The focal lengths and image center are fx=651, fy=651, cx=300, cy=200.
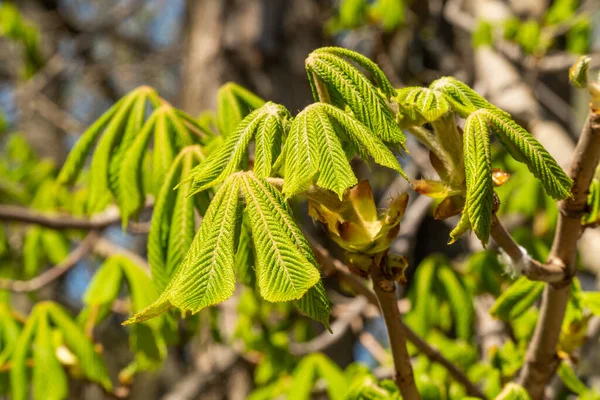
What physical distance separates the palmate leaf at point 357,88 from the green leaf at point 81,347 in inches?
34.7

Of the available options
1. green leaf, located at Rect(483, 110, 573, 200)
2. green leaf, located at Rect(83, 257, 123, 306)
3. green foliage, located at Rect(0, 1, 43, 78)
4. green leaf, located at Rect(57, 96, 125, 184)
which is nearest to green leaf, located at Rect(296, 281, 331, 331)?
green leaf, located at Rect(483, 110, 573, 200)

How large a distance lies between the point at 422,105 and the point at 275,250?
19 centimetres

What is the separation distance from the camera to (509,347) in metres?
1.14

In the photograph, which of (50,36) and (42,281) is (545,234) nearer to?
(42,281)

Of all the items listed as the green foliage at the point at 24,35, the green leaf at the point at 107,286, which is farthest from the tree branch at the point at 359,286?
the green foliage at the point at 24,35

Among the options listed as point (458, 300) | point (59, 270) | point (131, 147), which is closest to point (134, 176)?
point (131, 147)

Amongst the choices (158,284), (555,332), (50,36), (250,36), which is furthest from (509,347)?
(50,36)

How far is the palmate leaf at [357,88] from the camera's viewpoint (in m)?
0.58

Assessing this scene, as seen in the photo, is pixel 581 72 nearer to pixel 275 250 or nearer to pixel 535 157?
pixel 535 157

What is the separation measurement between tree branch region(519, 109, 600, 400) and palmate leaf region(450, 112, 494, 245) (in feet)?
0.45

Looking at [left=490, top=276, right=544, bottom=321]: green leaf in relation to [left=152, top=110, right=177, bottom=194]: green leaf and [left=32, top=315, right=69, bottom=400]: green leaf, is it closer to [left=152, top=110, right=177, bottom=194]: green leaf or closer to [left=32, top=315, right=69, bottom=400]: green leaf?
[left=152, top=110, right=177, bottom=194]: green leaf

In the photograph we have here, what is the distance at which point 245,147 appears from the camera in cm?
60

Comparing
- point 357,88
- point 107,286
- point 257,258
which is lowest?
point 107,286

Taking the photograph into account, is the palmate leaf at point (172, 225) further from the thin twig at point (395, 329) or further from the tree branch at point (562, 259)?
the tree branch at point (562, 259)
